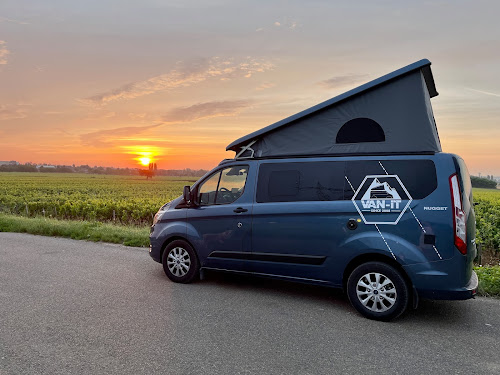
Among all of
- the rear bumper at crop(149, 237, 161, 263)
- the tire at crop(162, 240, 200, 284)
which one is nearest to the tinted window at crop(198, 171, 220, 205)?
the tire at crop(162, 240, 200, 284)

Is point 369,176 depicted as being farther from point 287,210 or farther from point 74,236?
point 74,236

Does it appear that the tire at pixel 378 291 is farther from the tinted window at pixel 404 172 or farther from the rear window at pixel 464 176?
the rear window at pixel 464 176

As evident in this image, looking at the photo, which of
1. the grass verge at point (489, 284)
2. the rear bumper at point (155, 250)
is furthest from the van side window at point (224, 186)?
the grass verge at point (489, 284)

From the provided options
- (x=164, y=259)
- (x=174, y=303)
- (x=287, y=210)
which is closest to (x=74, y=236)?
→ (x=164, y=259)

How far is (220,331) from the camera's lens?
14.9 feet

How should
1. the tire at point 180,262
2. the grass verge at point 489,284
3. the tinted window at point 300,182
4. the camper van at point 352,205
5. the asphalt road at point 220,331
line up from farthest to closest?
the tire at point 180,262
the grass verge at point 489,284
the tinted window at point 300,182
the camper van at point 352,205
the asphalt road at point 220,331

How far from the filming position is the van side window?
616cm

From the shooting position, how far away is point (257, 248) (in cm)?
586

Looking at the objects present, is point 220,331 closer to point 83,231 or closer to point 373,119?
point 373,119

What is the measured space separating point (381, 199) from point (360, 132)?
0.97m

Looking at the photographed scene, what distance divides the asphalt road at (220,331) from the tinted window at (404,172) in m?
1.52

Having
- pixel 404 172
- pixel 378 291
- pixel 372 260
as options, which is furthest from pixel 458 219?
pixel 378 291

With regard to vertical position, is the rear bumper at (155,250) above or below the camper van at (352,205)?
below

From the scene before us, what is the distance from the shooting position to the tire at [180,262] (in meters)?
6.51
